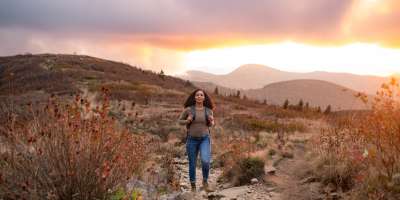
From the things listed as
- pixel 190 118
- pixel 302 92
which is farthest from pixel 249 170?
pixel 302 92

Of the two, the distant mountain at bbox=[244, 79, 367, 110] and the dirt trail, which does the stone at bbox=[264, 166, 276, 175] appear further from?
the distant mountain at bbox=[244, 79, 367, 110]

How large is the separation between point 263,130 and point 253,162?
9332 mm

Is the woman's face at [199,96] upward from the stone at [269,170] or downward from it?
upward

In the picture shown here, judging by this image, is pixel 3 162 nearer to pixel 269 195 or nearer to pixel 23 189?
pixel 23 189

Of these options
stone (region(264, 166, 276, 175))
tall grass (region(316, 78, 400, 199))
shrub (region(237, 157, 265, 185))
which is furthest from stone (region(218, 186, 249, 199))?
tall grass (region(316, 78, 400, 199))

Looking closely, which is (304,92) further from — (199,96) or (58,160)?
(58,160)

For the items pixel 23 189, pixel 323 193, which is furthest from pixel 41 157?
pixel 323 193

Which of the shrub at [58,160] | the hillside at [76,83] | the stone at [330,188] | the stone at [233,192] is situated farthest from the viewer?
the hillside at [76,83]

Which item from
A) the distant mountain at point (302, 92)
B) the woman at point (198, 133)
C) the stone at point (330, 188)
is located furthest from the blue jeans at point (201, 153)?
the distant mountain at point (302, 92)

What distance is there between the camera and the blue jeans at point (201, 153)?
8112mm

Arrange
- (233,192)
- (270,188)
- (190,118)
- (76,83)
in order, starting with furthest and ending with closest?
(76,83) → (190,118) → (270,188) → (233,192)

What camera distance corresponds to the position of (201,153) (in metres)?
8.15

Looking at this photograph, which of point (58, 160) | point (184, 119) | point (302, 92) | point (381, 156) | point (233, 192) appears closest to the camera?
point (58, 160)

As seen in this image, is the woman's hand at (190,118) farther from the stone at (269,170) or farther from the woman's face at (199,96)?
the stone at (269,170)
